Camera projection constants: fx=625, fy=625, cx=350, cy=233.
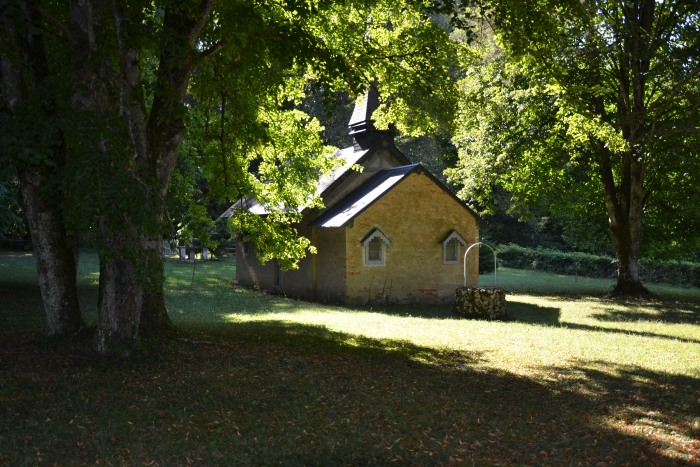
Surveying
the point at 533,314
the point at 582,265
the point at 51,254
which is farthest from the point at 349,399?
the point at 582,265

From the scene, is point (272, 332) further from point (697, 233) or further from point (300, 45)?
point (697, 233)

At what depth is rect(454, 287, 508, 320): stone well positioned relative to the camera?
63.8ft

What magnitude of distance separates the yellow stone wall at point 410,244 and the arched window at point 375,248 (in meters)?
0.17

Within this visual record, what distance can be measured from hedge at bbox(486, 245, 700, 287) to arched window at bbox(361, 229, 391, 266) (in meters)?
17.8

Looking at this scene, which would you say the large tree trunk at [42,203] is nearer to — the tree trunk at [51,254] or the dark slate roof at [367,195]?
the tree trunk at [51,254]

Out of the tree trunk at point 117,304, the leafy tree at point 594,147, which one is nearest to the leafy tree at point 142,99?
the tree trunk at point 117,304

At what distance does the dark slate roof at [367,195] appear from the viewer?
918 inches

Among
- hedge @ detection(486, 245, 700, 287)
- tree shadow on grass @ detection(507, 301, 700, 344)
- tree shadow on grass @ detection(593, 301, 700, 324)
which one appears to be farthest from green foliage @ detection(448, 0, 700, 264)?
Answer: hedge @ detection(486, 245, 700, 287)

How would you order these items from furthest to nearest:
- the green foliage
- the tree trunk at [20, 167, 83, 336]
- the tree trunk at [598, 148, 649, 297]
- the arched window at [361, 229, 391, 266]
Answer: the tree trunk at [598, 148, 649, 297]
the arched window at [361, 229, 391, 266]
the green foliage
the tree trunk at [20, 167, 83, 336]

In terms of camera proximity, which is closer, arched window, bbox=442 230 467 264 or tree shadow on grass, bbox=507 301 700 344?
tree shadow on grass, bbox=507 301 700 344

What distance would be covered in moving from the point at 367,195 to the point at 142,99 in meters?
14.8

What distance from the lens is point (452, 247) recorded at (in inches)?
1011

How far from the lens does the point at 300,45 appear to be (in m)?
11.1

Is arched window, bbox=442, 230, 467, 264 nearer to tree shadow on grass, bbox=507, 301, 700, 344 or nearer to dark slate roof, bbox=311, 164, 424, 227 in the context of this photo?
tree shadow on grass, bbox=507, 301, 700, 344
